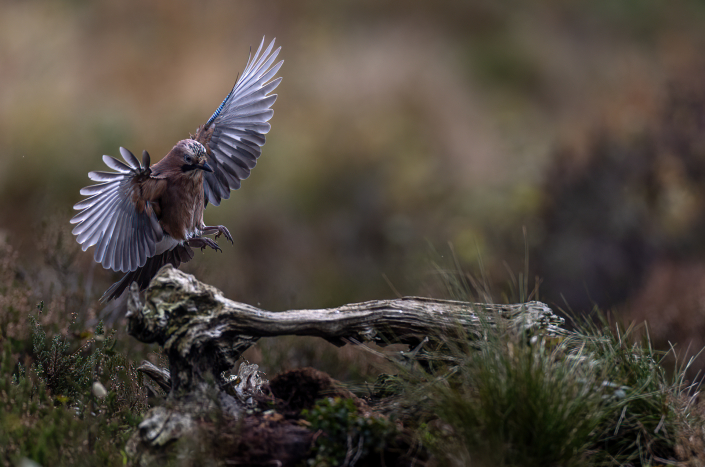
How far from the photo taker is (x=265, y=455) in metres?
2.54

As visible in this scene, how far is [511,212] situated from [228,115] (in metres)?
6.95

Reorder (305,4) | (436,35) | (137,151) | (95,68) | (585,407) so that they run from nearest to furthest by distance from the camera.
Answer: (585,407) → (137,151) → (95,68) → (305,4) → (436,35)

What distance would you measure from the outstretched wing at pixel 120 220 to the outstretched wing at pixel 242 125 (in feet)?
2.48

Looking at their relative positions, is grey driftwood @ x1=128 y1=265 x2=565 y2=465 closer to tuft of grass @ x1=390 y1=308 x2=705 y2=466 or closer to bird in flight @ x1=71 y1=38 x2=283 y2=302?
tuft of grass @ x1=390 y1=308 x2=705 y2=466

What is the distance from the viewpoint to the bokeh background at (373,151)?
7.98 m

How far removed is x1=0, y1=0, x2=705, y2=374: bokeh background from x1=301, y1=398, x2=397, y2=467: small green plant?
3.28 m

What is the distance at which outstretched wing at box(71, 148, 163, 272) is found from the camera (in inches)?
132

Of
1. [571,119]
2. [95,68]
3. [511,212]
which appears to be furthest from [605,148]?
[95,68]

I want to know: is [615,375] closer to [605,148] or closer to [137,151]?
[605,148]

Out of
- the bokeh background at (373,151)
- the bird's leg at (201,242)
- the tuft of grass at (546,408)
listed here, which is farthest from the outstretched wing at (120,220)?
the bokeh background at (373,151)

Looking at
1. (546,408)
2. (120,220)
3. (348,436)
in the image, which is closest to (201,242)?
(120,220)

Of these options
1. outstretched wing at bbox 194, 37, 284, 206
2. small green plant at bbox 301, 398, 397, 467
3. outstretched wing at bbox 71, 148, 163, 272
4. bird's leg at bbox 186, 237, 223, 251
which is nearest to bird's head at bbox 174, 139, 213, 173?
outstretched wing at bbox 71, 148, 163, 272

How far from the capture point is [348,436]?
2506mm

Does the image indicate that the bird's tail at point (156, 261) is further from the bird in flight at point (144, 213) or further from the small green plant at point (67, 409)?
the small green plant at point (67, 409)
